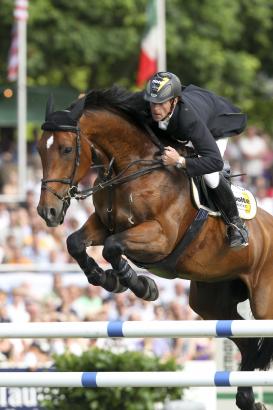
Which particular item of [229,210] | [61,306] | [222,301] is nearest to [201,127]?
[229,210]

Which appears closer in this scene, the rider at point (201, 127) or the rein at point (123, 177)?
the rider at point (201, 127)

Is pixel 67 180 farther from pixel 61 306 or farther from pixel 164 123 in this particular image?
pixel 61 306

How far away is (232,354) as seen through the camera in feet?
33.2

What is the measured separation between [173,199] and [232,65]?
60.5ft

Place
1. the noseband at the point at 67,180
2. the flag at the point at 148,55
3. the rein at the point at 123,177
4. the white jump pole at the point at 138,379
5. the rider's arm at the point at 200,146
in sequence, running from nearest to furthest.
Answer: the white jump pole at the point at 138,379, the noseband at the point at 67,180, the rider's arm at the point at 200,146, the rein at the point at 123,177, the flag at the point at 148,55

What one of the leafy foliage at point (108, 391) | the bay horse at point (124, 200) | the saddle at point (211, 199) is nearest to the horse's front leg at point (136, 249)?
the bay horse at point (124, 200)

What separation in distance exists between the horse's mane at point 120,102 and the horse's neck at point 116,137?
6cm

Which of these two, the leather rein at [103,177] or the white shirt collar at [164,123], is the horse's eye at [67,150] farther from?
the white shirt collar at [164,123]

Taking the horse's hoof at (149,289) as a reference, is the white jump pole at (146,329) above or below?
above

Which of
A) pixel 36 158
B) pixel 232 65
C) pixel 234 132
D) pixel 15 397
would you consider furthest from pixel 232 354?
pixel 232 65

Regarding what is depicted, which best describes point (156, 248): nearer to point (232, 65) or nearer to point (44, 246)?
point (44, 246)

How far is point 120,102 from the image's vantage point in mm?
7965

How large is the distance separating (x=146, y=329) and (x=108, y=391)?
9.00 feet

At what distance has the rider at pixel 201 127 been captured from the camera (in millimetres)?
7656
